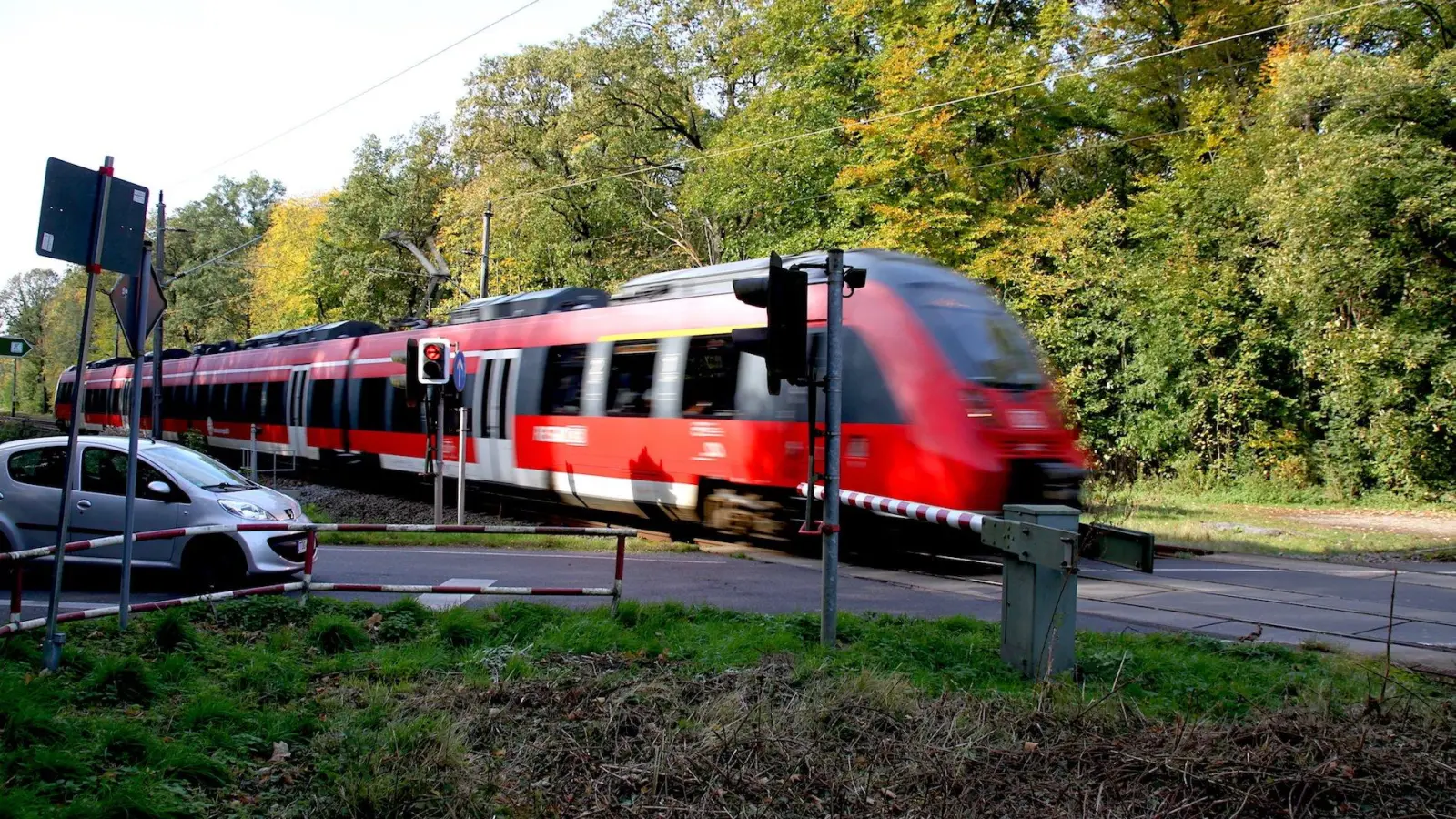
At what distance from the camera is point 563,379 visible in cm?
1570

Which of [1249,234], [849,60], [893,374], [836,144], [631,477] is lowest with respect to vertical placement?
[631,477]

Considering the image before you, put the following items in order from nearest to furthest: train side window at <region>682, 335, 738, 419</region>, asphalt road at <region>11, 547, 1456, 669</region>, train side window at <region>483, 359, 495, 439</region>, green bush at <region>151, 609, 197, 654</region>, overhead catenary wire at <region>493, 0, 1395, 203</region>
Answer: green bush at <region>151, 609, 197, 654</region>, asphalt road at <region>11, 547, 1456, 669</region>, train side window at <region>682, 335, 738, 419</region>, train side window at <region>483, 359, 495, 439</region>, overhead catenary wire at <region>493, 0, 1395, 203</region>

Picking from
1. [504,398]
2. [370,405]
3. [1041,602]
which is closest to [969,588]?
[1041,602]

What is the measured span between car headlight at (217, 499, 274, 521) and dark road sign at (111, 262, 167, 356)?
248 cm

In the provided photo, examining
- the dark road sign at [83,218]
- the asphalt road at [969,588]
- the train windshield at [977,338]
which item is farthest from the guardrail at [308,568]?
the train windshield at [977,338]

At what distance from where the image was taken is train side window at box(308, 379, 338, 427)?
23.2 m

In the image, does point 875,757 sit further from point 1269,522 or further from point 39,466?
point 1269,522

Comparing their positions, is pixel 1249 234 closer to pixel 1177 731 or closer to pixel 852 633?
pixel 852 633

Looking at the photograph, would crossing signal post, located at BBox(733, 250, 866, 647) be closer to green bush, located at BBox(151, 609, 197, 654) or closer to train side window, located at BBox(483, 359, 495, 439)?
green bush, located at BBox(151, 609, 197, 654)

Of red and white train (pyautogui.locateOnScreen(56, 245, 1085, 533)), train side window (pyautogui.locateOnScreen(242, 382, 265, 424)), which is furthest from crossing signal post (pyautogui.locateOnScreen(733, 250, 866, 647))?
train side window (pyautogui.locateOnScreen(242, 382, 265, 424))

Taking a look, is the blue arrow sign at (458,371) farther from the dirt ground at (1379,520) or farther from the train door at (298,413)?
the dirt ground at (1379,520)

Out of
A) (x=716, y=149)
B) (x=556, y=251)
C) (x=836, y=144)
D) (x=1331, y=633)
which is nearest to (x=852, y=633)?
(x=1331, y=633)

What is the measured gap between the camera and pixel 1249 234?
974 inches

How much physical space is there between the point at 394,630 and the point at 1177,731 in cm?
494
